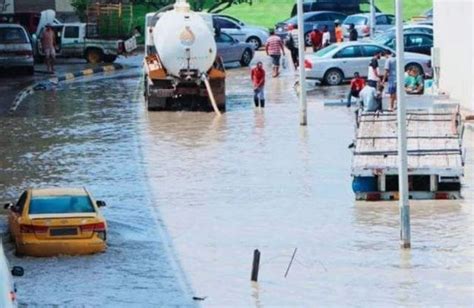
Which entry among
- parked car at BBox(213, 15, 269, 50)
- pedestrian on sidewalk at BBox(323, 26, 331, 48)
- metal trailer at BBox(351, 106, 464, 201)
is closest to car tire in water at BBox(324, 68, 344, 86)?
pedestrian on sidewalk at BBox(323, 26, 331, 48)

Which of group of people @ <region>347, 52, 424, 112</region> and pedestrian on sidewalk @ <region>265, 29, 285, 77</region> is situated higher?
pedestrian on sidewalk @ <region>265, 29, 285, 77</region>

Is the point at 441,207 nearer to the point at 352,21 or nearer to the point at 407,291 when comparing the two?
the point at 407,291

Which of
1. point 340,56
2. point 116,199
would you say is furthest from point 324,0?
point 116,199

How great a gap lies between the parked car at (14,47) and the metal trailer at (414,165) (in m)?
25.9

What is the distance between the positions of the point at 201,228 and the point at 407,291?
215 inches

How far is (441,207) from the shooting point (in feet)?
85.4

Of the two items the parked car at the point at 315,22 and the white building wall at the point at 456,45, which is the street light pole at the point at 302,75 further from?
the parked car at the point at 315,22

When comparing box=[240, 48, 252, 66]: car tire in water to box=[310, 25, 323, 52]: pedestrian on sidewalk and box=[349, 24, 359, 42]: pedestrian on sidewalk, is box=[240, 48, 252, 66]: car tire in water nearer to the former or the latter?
box=[310, 25, 323, 52]: pedestrian on sidewalk

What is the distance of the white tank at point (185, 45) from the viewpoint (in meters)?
41.1

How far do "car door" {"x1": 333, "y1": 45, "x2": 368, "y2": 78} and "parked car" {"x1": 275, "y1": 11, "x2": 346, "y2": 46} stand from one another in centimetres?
1364

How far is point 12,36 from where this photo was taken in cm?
5253

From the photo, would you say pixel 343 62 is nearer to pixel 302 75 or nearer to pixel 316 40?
pixel 316 40

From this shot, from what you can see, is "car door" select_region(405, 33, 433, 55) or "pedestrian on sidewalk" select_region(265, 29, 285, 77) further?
"car door" select_region(405, 33, 433, 55)

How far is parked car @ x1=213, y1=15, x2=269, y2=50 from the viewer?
197ft
